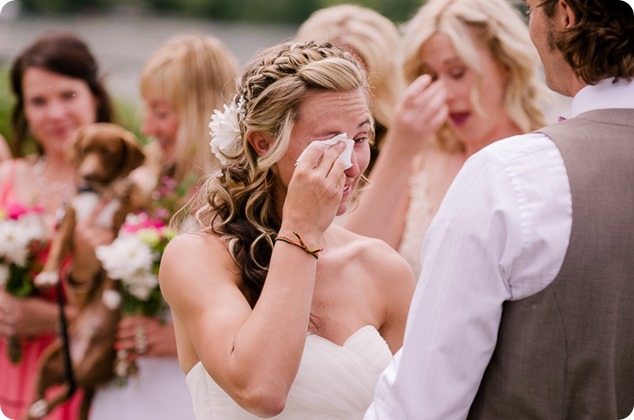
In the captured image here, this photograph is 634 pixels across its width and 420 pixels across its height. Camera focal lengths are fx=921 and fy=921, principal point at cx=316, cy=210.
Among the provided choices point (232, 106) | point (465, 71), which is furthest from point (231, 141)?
point (465, 71)

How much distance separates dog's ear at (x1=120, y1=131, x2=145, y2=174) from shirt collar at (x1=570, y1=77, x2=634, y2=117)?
3.31 m

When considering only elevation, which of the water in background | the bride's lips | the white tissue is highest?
the white tissue

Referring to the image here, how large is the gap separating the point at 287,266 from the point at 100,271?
2682 millimetres

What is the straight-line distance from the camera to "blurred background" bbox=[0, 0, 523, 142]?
905 cm

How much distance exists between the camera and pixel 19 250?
4.69 meters

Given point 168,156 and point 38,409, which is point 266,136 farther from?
point 38,409

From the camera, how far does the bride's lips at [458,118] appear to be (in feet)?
13.9

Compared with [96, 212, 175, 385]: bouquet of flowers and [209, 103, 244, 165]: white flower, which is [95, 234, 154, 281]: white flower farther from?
[209, 103, 244, 165]: white flower

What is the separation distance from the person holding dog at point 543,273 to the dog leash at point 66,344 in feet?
9.88

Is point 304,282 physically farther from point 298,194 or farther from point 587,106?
point 587,106

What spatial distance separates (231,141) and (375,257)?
1.84 ft

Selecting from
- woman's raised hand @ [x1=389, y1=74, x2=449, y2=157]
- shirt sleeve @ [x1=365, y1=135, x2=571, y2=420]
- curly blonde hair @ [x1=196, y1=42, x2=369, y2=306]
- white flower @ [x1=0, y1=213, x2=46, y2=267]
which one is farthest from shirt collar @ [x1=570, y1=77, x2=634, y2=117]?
white flower @ [x1=0, y1=213, x2=46, y2=267]

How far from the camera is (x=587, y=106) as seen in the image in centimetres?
187

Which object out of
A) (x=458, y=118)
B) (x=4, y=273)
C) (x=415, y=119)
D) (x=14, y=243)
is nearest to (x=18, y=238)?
(x=14, y=243)
